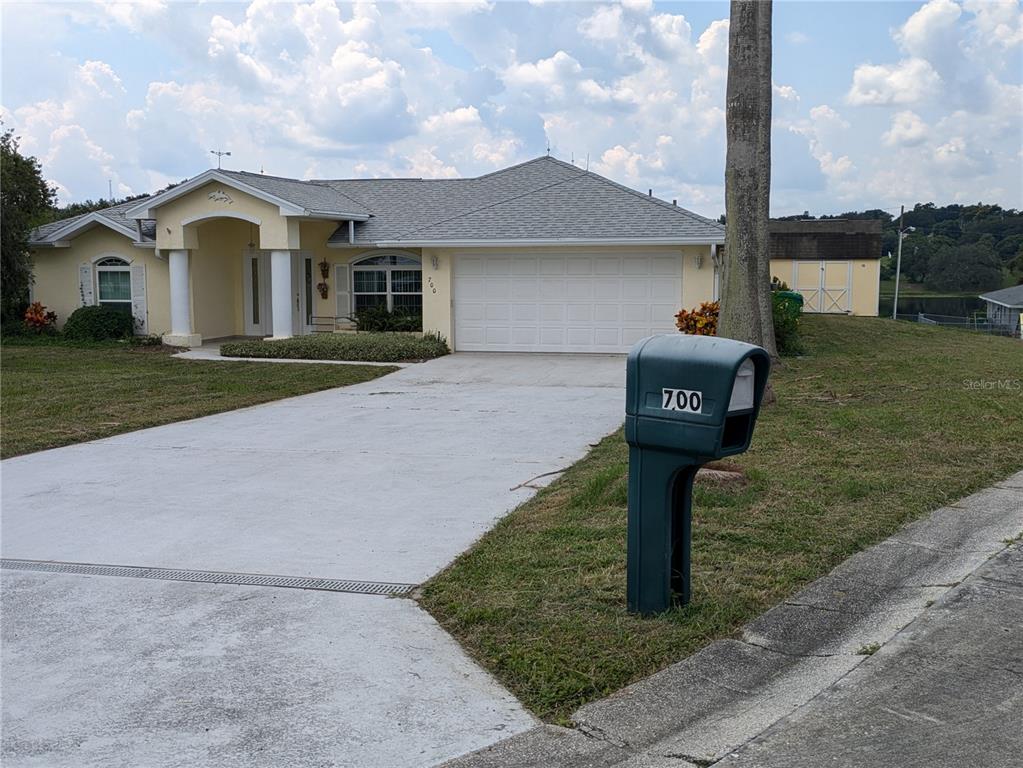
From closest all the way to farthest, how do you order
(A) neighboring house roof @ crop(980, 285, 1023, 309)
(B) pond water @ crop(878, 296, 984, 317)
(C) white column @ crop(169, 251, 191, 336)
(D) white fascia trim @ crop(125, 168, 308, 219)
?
(D) white fascia trim @ crop(125, 168, 308, 219) → (C) white column @ crop(169, 251, 191, 336) → (A) neighboring house roof @ crop(980, 285, 1023, 309) → (B) pond water @ crop(878, 296, 984, 317)

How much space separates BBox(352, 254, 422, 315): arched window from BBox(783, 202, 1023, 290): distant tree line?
40.0 m

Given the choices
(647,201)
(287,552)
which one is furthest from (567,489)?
(647,201)

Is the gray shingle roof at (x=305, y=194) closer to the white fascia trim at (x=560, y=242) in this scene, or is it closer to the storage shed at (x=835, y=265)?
the white fascia trim at (x=560, y=242)

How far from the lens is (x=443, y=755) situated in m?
3.97

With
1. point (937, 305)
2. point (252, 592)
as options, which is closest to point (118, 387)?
point (252, 592)

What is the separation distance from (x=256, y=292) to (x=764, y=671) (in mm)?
23052

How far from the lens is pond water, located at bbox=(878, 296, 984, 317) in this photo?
56.3 m

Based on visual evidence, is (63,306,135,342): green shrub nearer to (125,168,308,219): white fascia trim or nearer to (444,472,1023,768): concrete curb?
(125,168,308,219): white fascia trim

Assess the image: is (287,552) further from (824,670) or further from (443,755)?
(824,670)

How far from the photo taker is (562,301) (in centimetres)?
2139

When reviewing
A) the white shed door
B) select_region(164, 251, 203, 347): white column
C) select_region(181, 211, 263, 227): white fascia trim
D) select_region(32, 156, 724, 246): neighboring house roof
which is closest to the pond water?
the white shed door

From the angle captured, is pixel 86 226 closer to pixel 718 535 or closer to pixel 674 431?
pixel 718 535

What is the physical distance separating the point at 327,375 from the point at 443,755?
46.9ft

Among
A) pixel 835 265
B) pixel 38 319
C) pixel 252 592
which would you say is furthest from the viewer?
pixel 835 265
